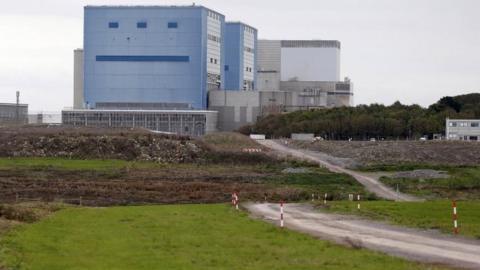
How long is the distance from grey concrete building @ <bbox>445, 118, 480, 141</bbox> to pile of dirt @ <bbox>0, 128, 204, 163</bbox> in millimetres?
42925

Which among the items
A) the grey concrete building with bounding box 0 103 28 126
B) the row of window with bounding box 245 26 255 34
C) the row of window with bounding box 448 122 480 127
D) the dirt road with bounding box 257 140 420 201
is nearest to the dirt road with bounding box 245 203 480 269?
the dirt road with bounding box 257 140 420 201

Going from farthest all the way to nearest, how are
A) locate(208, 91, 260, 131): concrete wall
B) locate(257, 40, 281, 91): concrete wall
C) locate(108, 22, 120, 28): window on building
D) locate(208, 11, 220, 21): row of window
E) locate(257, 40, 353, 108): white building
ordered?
locate(257, 40, 281, 91): concrete wall < locate(257, 40, 353, 108): white building < locate(208, 91, 260, 131): concrete wall < locate(208, 11, 220, 21): row of window < locate(108, 22, 120, 28): window on building

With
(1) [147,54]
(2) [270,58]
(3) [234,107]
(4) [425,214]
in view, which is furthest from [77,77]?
(4) [425,214]

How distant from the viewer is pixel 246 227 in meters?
28.2

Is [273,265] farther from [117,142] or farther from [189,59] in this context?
[189,59]

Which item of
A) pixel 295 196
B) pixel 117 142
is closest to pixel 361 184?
pixel 295 196

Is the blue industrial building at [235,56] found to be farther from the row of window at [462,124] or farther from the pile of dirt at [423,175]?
the pile of dirt at [423,175]

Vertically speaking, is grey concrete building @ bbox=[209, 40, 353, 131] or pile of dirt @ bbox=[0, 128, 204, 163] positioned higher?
grey concrete building @ bbox=[209, 40, 353, 131]

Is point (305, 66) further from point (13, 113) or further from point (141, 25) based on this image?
point (13, 113)

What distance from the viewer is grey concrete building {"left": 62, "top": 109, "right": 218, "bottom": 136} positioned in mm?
129875

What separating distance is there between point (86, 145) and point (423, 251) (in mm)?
73137

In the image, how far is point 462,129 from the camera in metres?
124

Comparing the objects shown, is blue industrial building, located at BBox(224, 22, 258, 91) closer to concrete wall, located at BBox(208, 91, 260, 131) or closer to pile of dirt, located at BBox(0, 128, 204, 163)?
concrete wall, located at BBox(208, 91, 260, 131)

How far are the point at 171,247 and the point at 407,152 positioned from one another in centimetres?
7554
